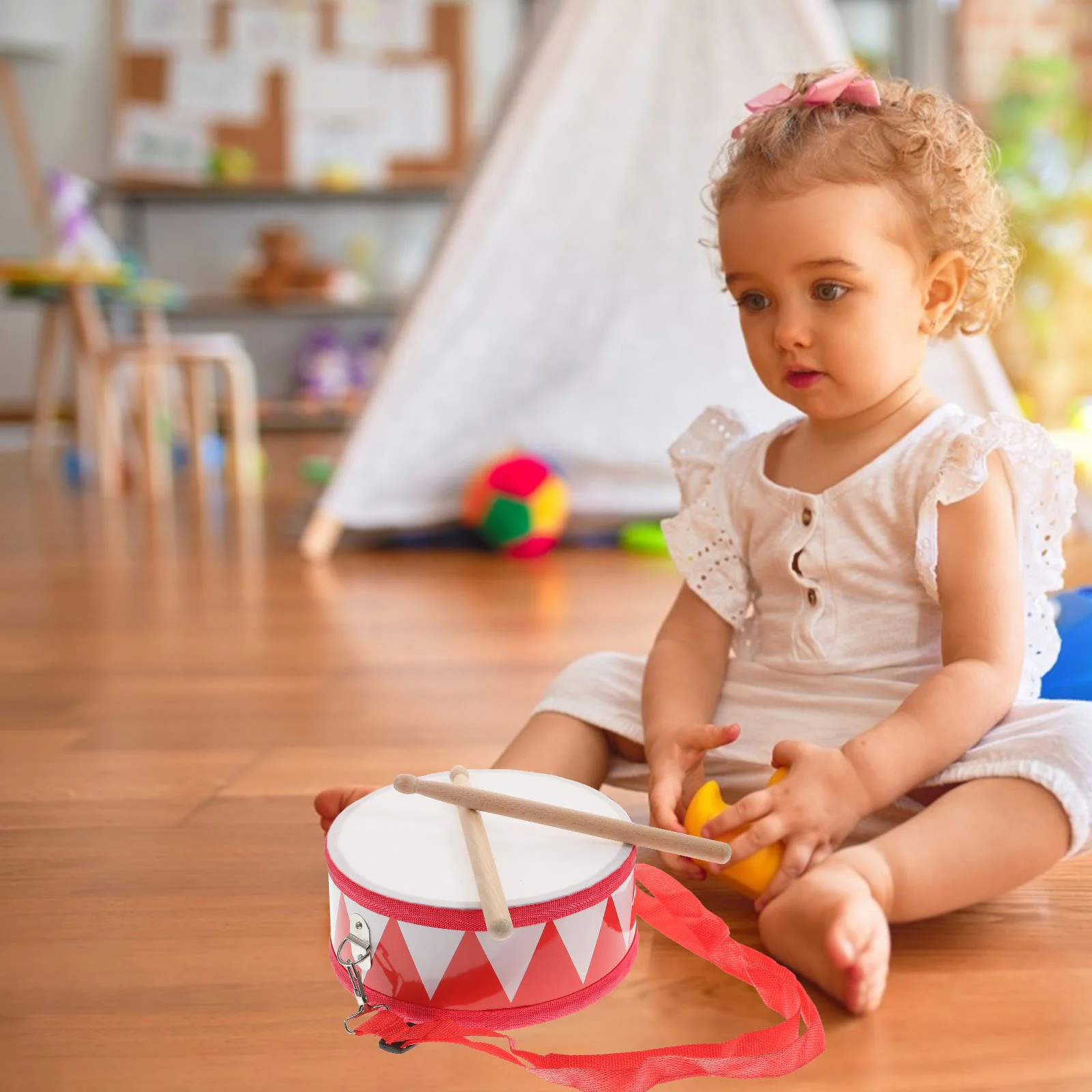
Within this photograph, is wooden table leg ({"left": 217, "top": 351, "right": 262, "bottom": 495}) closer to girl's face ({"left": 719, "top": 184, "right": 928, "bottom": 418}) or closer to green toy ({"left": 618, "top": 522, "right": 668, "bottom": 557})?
green toy ({"left": 618, "top": 522, "right": 668, "bottom": 557})

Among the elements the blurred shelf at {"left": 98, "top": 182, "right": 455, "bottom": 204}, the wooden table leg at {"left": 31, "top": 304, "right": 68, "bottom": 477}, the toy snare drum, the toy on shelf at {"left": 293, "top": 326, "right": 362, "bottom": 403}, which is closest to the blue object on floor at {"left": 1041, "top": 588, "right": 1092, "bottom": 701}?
the toy snare drum

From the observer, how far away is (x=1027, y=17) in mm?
4016

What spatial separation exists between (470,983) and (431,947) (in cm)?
3

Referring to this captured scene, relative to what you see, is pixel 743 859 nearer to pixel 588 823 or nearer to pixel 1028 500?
pixel 588 823

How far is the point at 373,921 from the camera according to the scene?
2.10 ft

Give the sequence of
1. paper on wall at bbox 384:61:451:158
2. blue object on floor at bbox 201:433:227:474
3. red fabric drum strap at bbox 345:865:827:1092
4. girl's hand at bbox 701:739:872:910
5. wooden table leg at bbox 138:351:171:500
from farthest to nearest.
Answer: paper on wall at bbox 384:61:451:158 < blue object on floor at bbox 201:433:227:474 < wooden table leg at bbox 138:351:171:500 < girl's hand at bbox 701:739:872:910 < red fabric drum strap at bbox 345:865:827:1092

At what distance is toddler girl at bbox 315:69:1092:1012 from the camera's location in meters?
0.72

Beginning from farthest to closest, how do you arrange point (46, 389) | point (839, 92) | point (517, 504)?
point (46, 389) < point (517, 504) < point (839, 92)

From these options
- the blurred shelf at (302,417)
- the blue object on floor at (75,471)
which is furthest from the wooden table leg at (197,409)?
the blurred shelf at (302,417)

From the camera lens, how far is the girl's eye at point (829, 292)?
0.80 m

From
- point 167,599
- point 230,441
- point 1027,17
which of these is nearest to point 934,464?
point 167,599

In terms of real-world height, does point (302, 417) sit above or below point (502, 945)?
below

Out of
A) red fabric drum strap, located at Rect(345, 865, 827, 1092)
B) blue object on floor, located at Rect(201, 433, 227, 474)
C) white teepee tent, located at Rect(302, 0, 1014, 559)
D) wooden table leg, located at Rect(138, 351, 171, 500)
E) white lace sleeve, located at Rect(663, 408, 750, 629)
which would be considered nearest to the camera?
red fabric drum strap, located at Rect(345, 865, 827, 1092)

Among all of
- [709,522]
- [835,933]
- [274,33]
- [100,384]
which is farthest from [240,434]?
[835,933]
